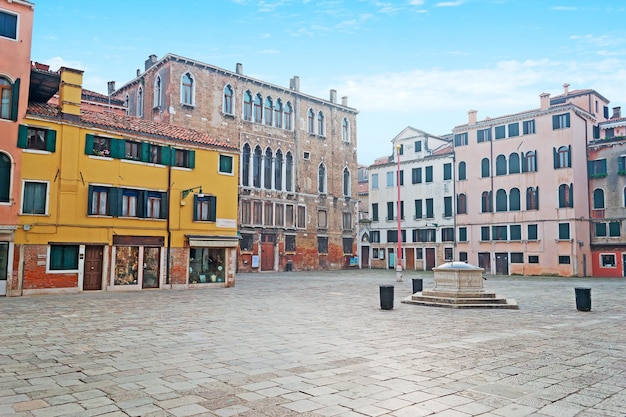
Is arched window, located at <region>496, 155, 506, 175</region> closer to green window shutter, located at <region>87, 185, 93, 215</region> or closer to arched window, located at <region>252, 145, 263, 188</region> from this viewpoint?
arched window, located at <region>252, 145, 263, 188</region>

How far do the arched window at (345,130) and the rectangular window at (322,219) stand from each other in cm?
798

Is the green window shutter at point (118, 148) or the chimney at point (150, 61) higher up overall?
the chimney at point (150, 61)

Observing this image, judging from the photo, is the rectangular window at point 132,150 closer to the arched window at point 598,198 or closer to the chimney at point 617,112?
the arched window at point 598,198

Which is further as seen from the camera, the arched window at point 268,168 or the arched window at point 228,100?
the arched window at point 268,168

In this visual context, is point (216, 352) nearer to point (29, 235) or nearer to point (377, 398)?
point (377, 398)

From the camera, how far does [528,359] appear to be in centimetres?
785

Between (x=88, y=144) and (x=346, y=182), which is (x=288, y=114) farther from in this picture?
(x=88, y=144)

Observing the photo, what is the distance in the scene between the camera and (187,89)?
1442 inches

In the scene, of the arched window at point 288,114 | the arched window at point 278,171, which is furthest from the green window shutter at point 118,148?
the arched window at point 288,114

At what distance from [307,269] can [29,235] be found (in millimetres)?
26781

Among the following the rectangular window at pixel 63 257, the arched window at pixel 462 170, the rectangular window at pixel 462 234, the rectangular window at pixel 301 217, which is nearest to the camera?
the rectangular window at pixel 63 257

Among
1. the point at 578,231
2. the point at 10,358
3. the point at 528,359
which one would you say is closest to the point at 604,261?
the point at 578,231

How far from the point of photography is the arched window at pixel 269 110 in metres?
41.7

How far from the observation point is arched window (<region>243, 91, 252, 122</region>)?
4012 centimetres
